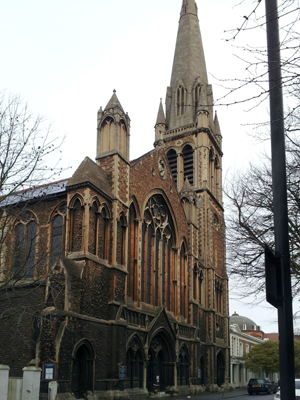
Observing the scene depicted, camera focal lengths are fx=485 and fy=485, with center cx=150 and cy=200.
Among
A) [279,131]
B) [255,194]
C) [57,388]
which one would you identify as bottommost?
[57,388]

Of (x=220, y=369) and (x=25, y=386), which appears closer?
(x=25, y=386)

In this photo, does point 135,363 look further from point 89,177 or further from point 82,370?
point 89,177

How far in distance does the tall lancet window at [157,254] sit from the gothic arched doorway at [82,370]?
6.56 meters

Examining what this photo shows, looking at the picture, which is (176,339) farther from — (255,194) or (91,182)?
(255,194)

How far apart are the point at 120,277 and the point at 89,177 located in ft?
15.8

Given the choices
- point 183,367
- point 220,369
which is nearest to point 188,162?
point 220,369

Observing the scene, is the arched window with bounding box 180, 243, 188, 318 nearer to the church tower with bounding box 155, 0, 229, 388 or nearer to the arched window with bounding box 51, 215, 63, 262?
the church tower with bounding box 155, 0, 229, 388

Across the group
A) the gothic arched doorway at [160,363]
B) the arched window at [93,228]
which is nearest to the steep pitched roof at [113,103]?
the arched window at [93,228]

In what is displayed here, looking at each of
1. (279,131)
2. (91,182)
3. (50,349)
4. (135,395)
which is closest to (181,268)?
(135,395)

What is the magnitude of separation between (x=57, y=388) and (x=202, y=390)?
16967 mm

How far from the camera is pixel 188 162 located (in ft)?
133

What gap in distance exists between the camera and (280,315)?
16.9 feet

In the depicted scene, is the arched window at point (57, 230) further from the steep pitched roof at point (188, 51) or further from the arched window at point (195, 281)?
the steep pitched roof at point (188, 51)

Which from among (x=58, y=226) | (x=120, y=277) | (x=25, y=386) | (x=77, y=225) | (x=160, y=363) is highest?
(x=58, y=226)
